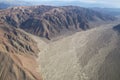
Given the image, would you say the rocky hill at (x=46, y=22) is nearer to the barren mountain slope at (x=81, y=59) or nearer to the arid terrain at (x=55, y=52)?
the arid terrain at (x=55, y=52)

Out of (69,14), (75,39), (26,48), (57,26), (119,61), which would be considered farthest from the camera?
(69,14)

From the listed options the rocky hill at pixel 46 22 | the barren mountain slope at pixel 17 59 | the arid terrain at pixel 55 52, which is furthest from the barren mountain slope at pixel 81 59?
the rocky hill at pixel 46 22

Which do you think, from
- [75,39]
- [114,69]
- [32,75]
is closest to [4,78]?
[32,75]

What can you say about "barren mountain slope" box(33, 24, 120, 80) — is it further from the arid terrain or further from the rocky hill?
the rocky hill

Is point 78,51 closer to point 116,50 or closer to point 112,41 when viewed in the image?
point 116,50

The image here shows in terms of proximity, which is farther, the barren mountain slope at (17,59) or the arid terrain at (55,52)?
the arid terrain at (55,52)

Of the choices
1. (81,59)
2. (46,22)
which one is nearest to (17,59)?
(81,59)

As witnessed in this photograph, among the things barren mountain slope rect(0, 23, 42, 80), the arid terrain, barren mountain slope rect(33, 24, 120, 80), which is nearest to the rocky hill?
the arid terrain
